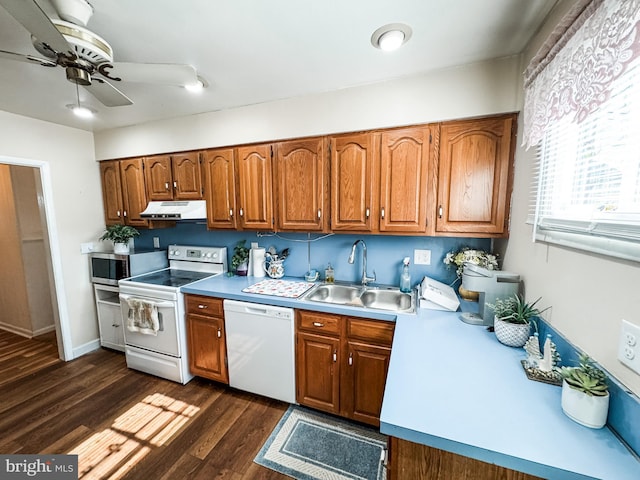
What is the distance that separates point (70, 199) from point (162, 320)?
176cm

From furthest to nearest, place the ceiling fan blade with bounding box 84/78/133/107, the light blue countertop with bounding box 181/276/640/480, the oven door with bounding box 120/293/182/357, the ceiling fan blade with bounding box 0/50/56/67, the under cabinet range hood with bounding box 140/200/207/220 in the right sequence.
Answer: the under cabinet range hood with bounding box 140/200/207/220 → the oven door with bounding box 120/293/182/357 → the ceiling fan blade with bounding box 84/78/133/107 → the ceiling fan blade with bounding box 0/50/56/67 → the light blue countertop with bounding box 181/276/640/480

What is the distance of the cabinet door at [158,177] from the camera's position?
251cm

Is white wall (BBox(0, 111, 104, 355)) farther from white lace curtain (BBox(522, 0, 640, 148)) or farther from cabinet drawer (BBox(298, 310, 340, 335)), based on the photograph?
white lace curtain (BBox(522, 0, 640, 148))

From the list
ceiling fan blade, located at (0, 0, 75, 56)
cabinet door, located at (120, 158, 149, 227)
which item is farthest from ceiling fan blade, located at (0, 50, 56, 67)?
cabinet door, located at (120, 158, 149, 227)

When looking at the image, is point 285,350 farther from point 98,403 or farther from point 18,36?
point 18,36

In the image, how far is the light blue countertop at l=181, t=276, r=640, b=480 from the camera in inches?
25.9

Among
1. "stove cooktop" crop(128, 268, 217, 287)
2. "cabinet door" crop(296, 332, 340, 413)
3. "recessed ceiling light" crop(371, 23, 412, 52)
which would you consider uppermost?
"recessed ceiling light" crop(371, 23, 412, 52)

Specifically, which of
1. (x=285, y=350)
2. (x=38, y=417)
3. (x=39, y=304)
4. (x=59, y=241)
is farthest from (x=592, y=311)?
(x=39, y=304)

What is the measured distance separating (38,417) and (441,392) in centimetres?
289

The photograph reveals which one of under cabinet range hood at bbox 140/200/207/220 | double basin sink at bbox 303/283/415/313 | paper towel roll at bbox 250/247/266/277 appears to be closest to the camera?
double basin sink at bbox 303/283/415/313

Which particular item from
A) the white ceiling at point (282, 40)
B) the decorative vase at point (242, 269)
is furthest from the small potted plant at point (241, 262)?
the white ceiling at point (282, 40)

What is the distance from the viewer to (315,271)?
235 centimetres

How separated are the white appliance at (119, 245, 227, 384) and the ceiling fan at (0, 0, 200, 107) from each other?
1.55m

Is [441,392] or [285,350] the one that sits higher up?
[441,392]
